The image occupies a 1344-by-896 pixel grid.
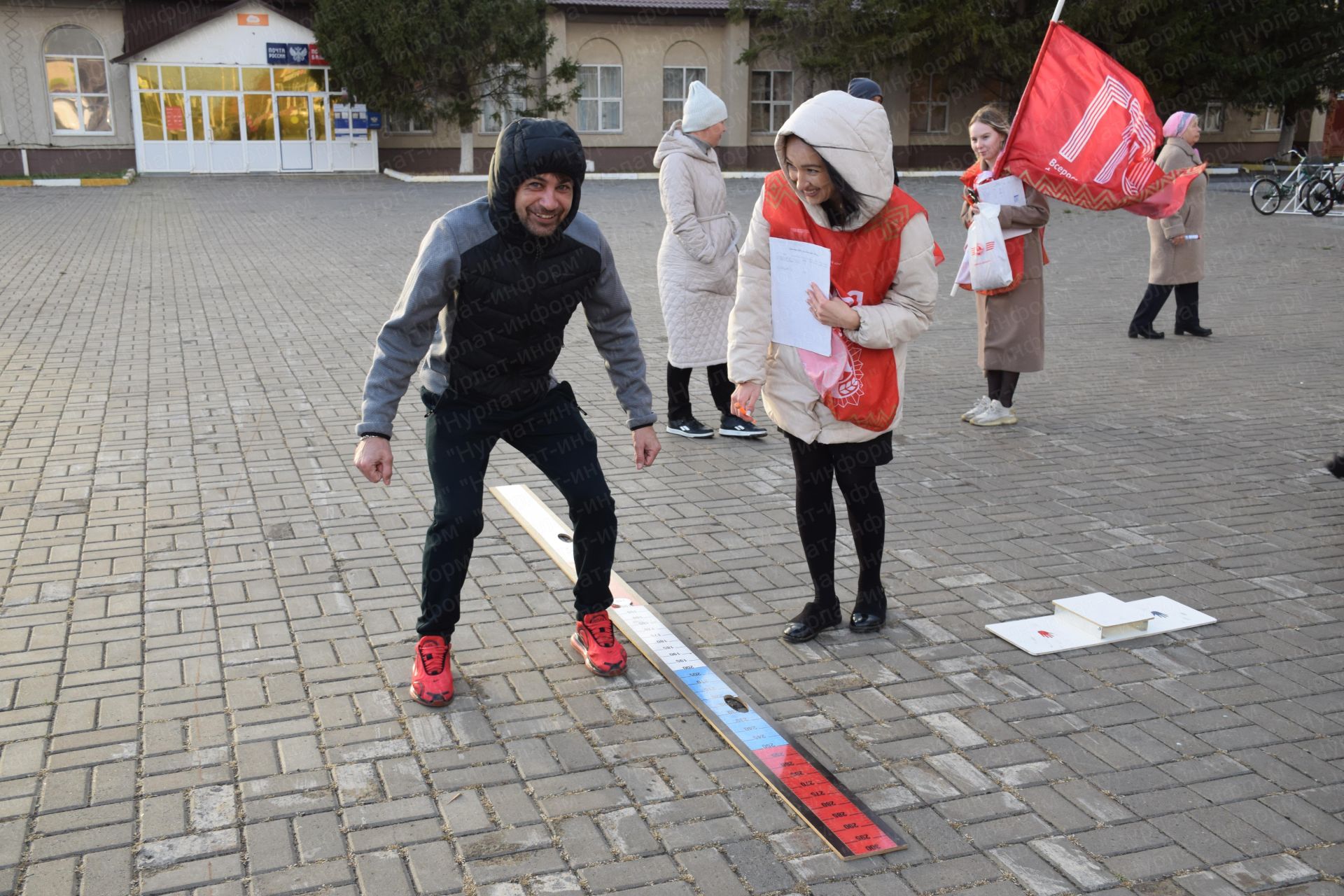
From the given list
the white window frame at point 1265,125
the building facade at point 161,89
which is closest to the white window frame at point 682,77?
the building facade at point 161,89

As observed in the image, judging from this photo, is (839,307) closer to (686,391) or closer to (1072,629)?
(1072,629)

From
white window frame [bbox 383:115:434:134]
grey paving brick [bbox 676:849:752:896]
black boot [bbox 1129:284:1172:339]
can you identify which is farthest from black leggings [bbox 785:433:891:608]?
white window frame [bbox 383:115:434:134]

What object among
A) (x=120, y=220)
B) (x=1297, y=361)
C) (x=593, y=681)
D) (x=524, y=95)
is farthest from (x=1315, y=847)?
(x=524, y=95)

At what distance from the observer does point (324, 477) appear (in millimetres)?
6180

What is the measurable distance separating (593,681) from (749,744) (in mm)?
673

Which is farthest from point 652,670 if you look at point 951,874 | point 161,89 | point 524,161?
point 161,89

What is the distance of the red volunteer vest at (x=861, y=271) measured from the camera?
393cm

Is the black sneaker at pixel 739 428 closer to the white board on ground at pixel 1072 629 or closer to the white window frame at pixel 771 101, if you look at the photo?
the white board on ground at pixel 1072 629

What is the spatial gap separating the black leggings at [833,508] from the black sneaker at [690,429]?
107 inches

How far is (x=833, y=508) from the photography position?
14.1ft

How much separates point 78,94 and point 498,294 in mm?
34402

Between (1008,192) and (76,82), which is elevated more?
(76,82)

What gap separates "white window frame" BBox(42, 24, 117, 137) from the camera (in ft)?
Answer: 105

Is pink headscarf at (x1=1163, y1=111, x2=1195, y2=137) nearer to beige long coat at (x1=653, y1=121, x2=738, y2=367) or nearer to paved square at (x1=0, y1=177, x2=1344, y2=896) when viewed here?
paved square at (x1=0, y1=177, x2=1344, y2=896)
